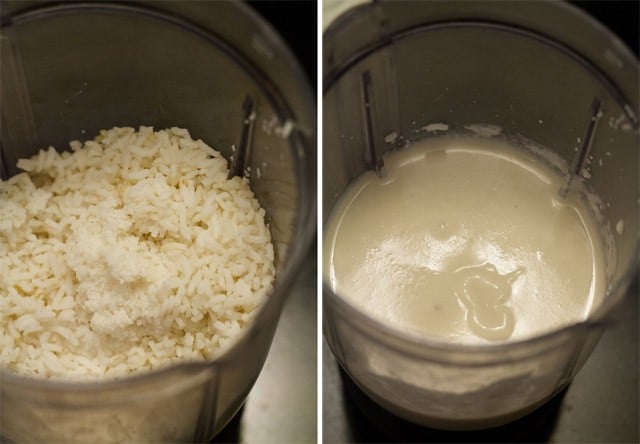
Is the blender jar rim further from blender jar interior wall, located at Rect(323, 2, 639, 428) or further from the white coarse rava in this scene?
the white coarse rava

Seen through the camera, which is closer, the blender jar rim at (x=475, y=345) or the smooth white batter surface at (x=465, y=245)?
the blender jar rim at (x=475, y=345)

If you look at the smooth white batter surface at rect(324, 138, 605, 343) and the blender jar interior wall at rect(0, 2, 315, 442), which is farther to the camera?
the smooth white batter surface at rect(324, 138, 605, 343)

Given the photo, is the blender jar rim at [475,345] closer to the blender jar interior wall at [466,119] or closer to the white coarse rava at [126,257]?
the blender jar interior wall at [466,119]

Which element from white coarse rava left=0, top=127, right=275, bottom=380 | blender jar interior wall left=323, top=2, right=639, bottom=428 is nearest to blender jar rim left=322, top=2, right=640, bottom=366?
blender jar interior wall left=323, top=2, right=639, bottom=428

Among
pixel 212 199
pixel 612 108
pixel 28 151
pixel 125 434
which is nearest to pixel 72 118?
pixel 28 151

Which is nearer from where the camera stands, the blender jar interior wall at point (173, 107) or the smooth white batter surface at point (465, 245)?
the blender jar interior wall at point (173, 107)

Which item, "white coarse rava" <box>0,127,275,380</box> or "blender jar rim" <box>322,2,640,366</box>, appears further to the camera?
"white coarse rava" <box>0,127,275,380</box>

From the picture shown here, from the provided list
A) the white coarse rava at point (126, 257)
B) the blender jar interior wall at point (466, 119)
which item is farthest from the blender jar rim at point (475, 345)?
the white coarse rava at point (126, 257)
